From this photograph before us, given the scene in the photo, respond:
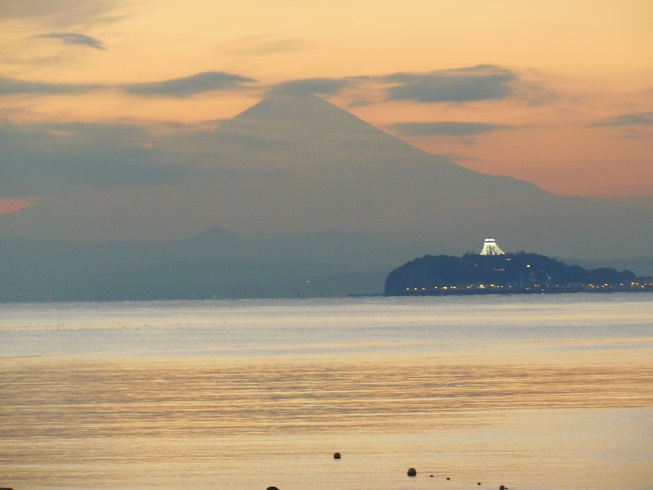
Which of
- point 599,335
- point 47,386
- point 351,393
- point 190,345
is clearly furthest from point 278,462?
point 599,335

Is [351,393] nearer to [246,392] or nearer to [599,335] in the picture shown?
[246,392]

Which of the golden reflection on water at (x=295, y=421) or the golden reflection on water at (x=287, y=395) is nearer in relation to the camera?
the golden reflection on water at (x=295, y=421)

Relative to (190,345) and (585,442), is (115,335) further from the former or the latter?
(585,442)

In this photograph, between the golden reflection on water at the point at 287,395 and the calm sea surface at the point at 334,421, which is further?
the golden reflection on water at the point at 287,395

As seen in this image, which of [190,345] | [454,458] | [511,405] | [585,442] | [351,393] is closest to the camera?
[454,458]

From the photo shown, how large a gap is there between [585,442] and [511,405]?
8798 mm

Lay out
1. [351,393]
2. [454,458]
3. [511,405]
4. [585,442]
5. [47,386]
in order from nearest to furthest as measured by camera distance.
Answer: [454,458] < [585,442] < [511,405] < [351,393] < [47,386]

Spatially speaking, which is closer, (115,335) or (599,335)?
(599,335)

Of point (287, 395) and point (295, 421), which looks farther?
point (287, 395)

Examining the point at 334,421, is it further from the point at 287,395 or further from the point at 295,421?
the point at 287,395

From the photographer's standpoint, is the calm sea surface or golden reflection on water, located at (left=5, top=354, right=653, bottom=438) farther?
golden reflection on water, located at (left=5, top=354, right=653, bottom=438)

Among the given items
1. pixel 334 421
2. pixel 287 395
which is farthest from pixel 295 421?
pixel 287 395

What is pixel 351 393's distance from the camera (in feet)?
146

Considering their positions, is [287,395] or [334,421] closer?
[334,421]
